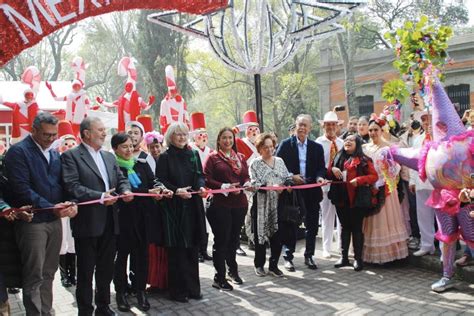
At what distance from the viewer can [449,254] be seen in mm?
4754

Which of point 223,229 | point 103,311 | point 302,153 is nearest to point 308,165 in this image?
point 302,153

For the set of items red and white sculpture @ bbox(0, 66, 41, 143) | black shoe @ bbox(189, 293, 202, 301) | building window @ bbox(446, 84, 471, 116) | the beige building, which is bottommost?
black shoe @ bbox(189, 293, 202, 301)

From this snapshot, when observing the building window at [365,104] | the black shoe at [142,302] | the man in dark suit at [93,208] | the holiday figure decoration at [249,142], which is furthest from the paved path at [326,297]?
the building window at [365,104]

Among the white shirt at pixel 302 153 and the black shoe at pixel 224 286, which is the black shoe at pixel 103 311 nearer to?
the black shoe at pixel 224 286

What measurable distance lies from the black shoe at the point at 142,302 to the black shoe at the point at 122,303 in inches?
4.7

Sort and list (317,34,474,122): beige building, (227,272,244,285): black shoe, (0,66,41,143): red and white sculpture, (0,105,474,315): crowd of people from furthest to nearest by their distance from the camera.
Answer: (317,34,474,122): beige building < (0,66,41,143): red and white sculpture < (227,272,244,285): black shoe < (0,105,474,315): crowd of people

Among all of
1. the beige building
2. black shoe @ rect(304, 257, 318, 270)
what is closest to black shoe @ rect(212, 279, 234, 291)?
Result: black shoe @ rect(304, 257, 318, 270)

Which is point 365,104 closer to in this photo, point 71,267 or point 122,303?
point 71,267

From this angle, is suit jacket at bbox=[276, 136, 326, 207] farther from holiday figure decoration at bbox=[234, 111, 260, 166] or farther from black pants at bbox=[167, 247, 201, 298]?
black pants at bbox=[167, 247, 201, 298]

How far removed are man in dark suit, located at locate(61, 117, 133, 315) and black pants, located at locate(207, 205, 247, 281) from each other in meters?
1.19

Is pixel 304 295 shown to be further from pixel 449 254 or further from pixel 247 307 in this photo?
pixel 449 254

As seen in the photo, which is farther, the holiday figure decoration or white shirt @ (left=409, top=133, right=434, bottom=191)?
the holiday figure decoration

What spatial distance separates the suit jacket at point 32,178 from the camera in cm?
357

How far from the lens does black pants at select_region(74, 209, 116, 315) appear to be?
13.1 ft
